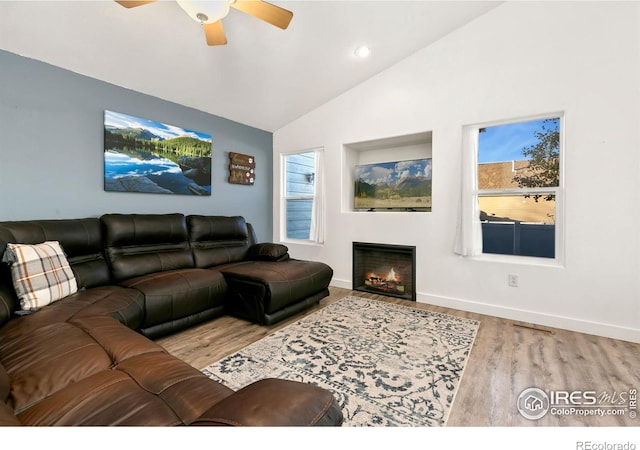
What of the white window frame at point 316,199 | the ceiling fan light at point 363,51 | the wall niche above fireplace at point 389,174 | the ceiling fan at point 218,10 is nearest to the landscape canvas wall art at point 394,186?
the wall niche above fireplace at point 389,174

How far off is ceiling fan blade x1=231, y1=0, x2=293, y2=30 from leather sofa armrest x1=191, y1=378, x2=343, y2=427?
7.24ft

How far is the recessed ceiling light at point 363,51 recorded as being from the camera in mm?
3193

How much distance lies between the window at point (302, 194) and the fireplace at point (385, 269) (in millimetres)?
816

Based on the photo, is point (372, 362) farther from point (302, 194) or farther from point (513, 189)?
point (302, 194)

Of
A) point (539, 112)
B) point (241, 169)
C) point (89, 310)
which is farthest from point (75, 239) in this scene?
point (539, 112)

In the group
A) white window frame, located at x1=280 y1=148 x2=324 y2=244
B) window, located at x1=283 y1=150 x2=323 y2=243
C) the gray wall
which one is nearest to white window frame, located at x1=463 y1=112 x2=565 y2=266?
white window frame, located at x1=280 y1=148 x2=324 y2=244

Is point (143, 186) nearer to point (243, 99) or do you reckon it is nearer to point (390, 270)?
point (243, 99)

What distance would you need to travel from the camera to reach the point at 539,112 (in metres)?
2.74

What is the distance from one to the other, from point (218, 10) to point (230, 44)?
3.64 feet

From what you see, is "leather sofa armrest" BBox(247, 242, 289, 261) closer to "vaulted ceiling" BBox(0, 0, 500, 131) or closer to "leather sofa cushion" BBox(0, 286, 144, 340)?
"leather sofa cushion" BBox(0, 286, 144, 340)

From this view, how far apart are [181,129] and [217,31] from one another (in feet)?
5.54

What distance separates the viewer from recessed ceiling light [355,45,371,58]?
3193 millimetres

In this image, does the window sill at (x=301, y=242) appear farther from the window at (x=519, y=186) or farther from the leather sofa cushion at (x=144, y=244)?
the window at (x=519, y=186)

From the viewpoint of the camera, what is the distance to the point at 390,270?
12.3 ft
